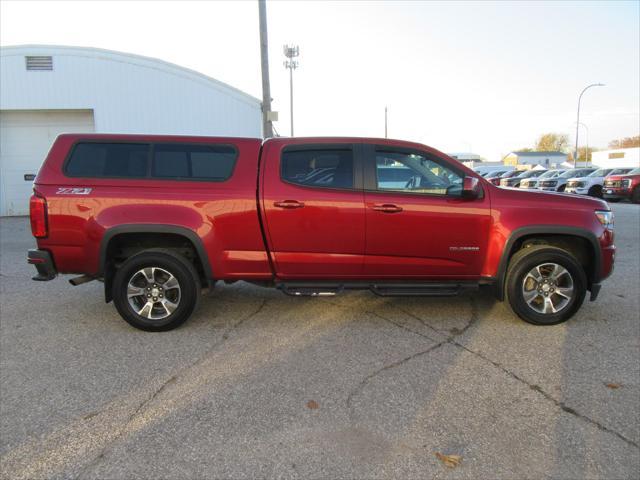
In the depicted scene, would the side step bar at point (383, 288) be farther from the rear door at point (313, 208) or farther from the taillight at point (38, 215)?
the taillight at point (38, 215)

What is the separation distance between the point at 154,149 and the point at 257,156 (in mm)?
1004

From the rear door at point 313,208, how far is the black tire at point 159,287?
0.86 meters

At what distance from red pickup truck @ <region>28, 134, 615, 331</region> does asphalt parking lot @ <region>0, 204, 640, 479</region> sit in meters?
0.45

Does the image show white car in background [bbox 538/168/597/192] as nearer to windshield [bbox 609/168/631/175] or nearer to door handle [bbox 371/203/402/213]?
windshield [bbox 609/168/631/175]

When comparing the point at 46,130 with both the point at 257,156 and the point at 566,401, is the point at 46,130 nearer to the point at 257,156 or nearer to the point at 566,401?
the point at 257,156

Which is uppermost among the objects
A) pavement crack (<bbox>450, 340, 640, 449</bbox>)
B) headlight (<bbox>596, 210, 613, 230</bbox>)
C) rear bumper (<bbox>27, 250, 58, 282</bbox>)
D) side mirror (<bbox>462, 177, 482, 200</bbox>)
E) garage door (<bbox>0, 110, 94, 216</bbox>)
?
garage door (<bbox>0, 110, 94, 216</bbox>)

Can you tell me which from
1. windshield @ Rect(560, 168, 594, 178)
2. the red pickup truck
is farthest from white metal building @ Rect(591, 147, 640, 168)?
the red pickup truck

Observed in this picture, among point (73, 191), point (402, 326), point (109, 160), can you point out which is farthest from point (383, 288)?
point (73, 191)

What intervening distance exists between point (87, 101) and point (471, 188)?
14152mm

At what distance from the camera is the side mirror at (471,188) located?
427 cm

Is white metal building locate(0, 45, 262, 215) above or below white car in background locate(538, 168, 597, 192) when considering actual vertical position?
above

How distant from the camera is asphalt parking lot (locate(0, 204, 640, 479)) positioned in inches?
98.5

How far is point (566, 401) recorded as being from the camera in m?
3.12

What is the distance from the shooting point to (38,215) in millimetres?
4246
